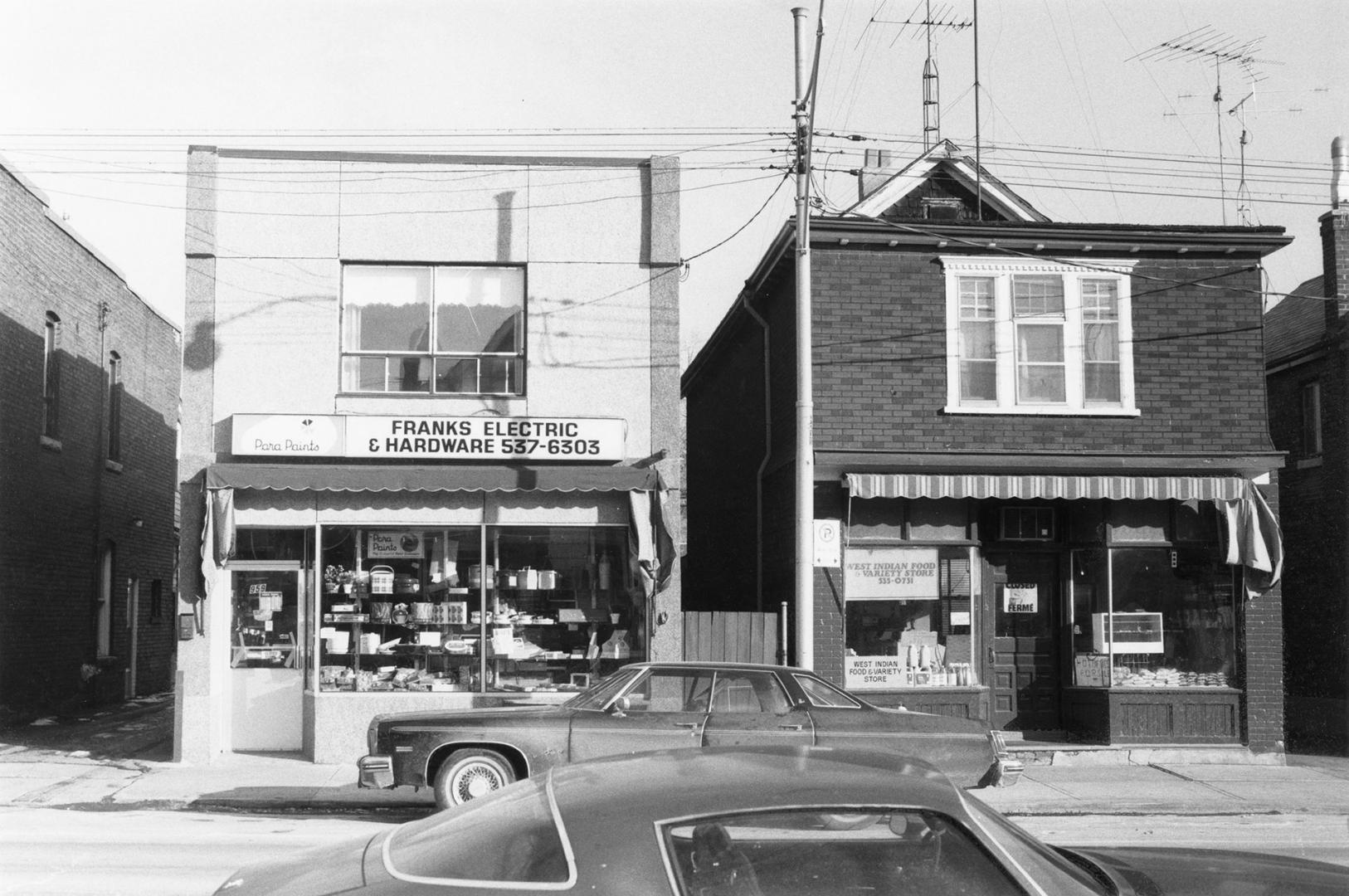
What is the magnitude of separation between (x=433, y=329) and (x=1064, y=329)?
809 centimetres

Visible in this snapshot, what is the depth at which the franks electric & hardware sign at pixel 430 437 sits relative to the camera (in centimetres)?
1531

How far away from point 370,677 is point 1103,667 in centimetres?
926

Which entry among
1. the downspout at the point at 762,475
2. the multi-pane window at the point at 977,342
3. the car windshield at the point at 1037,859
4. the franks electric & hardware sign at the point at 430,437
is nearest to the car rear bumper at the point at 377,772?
the franks electric & hardware sign at the point at 430,437

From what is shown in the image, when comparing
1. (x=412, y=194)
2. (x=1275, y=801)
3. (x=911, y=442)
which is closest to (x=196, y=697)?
(x=412, y=194)

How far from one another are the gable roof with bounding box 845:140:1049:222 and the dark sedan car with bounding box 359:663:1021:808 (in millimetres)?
8721

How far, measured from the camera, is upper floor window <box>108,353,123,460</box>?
2397 centimetres

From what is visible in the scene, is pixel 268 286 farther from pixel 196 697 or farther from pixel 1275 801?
pixel 1275 801

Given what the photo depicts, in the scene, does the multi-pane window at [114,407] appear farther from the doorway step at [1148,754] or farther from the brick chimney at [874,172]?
the doorway step at [1148,754]

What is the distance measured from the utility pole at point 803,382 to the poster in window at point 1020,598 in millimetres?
3778

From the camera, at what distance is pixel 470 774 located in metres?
10.6

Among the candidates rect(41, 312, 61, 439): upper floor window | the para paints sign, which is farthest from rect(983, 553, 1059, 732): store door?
rect(41, 312, 61, 439): upper floor window

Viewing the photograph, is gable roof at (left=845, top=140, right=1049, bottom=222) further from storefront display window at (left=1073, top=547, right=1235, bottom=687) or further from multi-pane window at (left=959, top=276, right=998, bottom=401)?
storefront display window at (left=1073, top=547, right=1235, bottom=687)

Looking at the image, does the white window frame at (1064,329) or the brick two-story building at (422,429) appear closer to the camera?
the brick two-story building at (422,429)

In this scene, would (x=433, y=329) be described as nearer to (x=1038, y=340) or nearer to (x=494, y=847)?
(x=1038, y=340)
